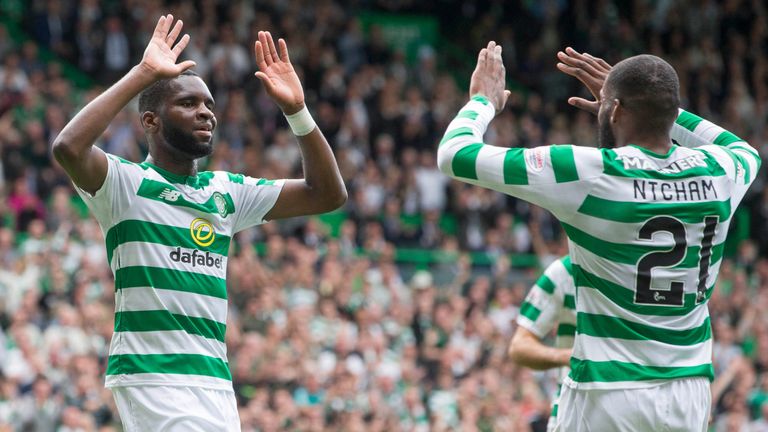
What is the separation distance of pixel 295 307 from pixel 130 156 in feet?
10.8

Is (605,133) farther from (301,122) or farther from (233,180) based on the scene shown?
(233,180)

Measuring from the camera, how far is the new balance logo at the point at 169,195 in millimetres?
5621

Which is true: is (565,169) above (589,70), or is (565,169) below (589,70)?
below

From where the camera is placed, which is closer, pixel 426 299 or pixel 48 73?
pixel 426 299

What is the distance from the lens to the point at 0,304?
13.6 m

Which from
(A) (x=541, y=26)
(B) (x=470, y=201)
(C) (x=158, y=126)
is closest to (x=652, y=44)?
(A) (x=541, y=26)

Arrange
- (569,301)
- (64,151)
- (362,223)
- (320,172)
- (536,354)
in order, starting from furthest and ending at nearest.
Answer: (362,223) < (569,301) < (536,354) < (320,172) < (64,151)

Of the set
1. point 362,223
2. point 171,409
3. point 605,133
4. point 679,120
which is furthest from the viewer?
point 362,223

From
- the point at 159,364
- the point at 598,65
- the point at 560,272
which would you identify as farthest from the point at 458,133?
the point at 560,272

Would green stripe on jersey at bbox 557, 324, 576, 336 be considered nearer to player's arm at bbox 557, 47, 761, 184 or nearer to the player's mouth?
player's arm at bbox 557, 47, 761, 184

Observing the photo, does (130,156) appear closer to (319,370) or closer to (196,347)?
(319,370)

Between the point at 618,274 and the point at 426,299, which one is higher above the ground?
the point at 618,274

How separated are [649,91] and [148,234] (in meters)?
2.36

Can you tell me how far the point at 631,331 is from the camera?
5004 mm
